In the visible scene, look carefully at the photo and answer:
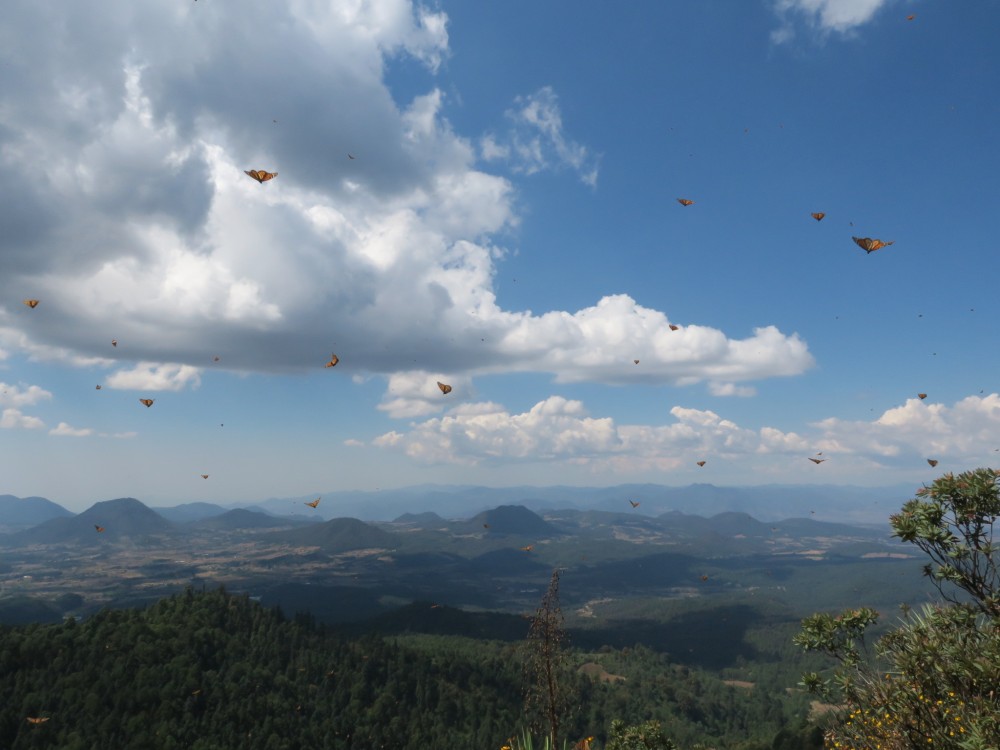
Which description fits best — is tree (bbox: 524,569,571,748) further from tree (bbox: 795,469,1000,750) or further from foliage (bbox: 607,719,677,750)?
foliage (bbox: 607,719,677,750)

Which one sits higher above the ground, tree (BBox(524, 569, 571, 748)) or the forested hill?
tree (BBox(524, 569, 571, 748))

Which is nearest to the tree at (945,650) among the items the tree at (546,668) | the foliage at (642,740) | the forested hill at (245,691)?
the tree at (546,668)

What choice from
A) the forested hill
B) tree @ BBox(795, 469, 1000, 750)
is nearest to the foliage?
tree @ BBox(795, 469, 1000, 750)

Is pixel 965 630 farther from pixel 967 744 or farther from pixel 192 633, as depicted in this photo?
pixel 192 633

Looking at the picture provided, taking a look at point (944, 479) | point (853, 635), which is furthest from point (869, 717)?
point (944, 479)

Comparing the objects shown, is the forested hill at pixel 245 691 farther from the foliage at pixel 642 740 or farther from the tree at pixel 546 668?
the tree at pixel 546 668

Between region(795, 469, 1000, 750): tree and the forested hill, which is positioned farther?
the forested hill

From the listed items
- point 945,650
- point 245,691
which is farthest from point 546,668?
point 245,691
